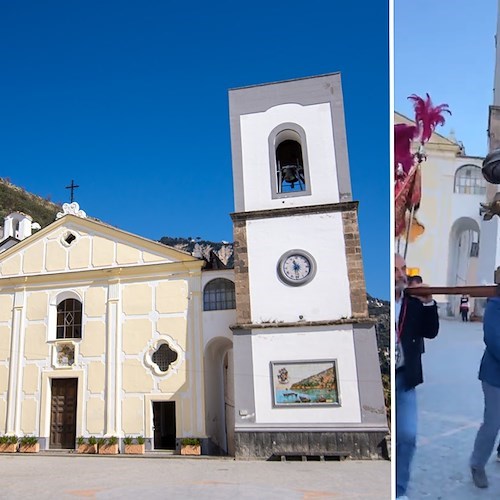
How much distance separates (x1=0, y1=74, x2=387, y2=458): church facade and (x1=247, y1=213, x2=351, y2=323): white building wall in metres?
0.03

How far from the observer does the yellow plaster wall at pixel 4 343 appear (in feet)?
53.0

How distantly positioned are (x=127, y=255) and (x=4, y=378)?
507 centimetres

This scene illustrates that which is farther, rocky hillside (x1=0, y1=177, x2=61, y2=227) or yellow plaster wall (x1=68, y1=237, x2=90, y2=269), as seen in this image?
rocky hillside (x1=0, y1=177, x2=61, y2=227)

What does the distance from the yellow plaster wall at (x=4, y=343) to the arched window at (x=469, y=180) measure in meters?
15.2

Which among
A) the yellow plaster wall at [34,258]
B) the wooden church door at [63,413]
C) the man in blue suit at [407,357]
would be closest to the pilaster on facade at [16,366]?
the yellow plaster wall at [34,258]

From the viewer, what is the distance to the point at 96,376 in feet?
49.9

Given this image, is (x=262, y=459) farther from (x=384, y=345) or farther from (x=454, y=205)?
(x=454, y=205)

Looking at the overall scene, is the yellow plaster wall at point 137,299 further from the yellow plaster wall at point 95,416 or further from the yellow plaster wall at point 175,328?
the yellow plaster wall at point 95,416

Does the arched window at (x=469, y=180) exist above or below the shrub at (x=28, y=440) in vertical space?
above

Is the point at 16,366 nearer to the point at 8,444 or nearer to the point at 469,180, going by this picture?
the point at 8,444

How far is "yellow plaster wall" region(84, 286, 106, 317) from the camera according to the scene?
15.7 meters

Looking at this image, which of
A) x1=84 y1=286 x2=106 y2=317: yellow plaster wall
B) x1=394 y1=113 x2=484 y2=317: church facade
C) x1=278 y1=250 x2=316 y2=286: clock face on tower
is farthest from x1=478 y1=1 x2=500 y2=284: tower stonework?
x1=84 y1=286 x2=106 y2=317: yellow plaster wall

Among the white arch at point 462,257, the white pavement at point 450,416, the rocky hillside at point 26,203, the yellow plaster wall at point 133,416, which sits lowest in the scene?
the yellow plaster wall at point 133,416

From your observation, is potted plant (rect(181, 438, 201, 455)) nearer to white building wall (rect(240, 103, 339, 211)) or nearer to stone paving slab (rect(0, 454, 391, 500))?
stone paving slab (rect(0, 454, 391, 500))
